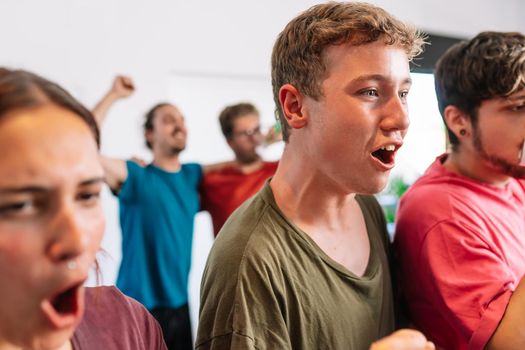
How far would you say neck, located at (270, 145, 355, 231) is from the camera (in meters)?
0.97

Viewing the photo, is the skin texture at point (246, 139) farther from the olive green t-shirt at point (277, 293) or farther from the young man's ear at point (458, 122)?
the olive green t-shirt at point (277, 293)

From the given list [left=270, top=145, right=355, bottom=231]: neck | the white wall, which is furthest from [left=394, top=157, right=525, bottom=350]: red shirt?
the white wall

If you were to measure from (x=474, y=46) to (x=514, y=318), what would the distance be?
647mm

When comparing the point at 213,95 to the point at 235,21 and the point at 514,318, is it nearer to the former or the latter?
the point at 235,21

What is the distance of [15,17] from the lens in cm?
244

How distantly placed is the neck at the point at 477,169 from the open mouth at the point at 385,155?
325 millimetres

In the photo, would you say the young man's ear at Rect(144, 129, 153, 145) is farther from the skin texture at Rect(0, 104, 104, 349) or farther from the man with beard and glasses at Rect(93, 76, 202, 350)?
the skin texture at Rect(0, 104, 104, 349)

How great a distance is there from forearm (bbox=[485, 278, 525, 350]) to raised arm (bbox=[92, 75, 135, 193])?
1720 millimetres

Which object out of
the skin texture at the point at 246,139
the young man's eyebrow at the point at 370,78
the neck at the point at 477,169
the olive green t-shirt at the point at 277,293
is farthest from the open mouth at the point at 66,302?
the skin texture at the point at 246,139

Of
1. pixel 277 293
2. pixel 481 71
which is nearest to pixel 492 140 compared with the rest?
pixel 481 71

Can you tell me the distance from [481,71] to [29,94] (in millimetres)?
989

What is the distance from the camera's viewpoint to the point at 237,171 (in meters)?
2.46

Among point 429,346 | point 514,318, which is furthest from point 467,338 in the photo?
point 429,346

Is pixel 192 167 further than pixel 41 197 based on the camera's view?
Yes
